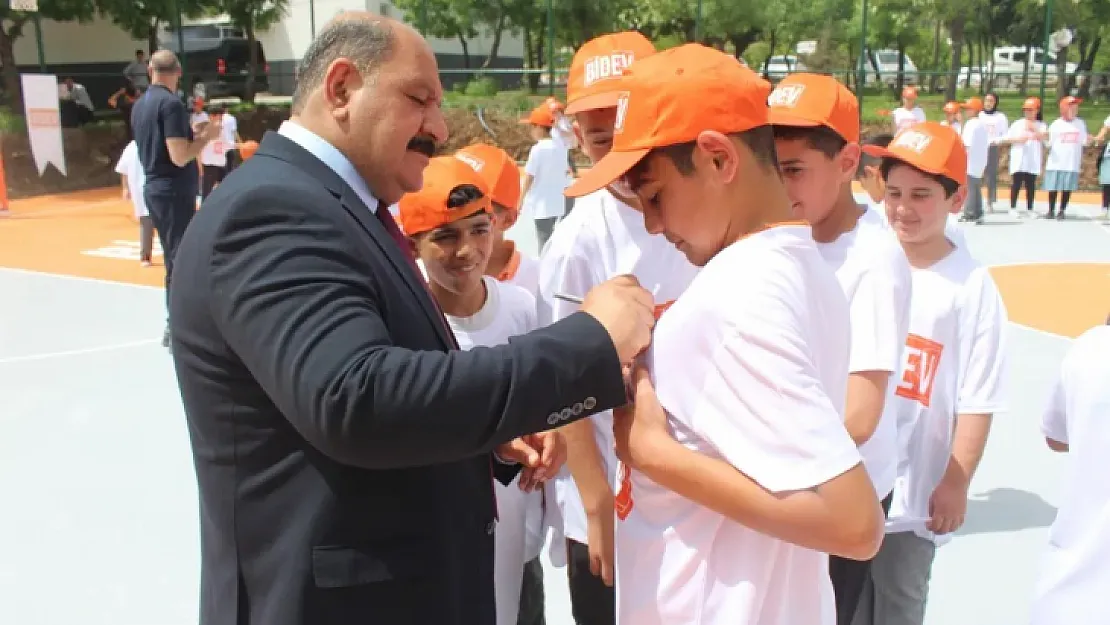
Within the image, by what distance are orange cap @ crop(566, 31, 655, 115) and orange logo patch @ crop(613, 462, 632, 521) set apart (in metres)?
1.38

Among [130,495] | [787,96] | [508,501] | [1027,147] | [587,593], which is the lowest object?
[130,495]

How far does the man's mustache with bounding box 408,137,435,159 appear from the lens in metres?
1.69

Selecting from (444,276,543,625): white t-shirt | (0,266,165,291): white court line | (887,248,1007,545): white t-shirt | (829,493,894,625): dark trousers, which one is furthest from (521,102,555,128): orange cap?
(829,493,894,625): dark trousers

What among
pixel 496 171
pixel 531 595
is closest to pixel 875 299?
pixel 531 595

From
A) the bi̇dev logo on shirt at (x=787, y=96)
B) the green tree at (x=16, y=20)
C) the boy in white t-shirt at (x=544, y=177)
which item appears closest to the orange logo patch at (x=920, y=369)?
the bi̇dev logo on shirt at (x=787, y=96)

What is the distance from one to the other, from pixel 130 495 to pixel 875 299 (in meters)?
4.27

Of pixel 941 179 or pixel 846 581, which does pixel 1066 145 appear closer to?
pixel 941 179

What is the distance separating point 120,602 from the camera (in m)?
3.96

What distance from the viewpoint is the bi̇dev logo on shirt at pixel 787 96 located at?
7.72ft

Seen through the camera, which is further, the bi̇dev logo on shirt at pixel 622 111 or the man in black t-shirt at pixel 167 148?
the man in black t-shirt at pixel 167 148

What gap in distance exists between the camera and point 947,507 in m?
2.94

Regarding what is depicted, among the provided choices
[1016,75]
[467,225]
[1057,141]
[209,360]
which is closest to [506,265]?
[467,225]

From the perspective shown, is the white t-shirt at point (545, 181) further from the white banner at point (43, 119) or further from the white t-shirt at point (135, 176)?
the white banner at point (43, 119)

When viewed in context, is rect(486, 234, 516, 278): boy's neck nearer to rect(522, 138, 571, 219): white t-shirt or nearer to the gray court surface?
the gray court surface
